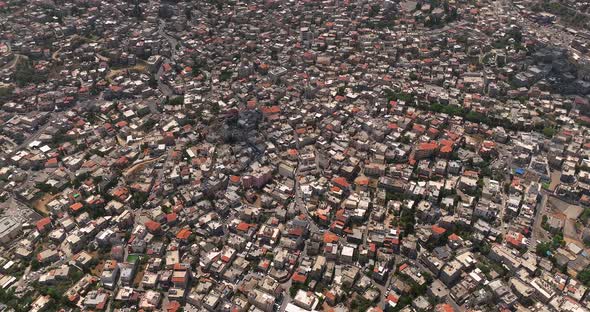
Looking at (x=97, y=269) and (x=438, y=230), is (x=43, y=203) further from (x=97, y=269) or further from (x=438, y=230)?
(x=438, y=230)

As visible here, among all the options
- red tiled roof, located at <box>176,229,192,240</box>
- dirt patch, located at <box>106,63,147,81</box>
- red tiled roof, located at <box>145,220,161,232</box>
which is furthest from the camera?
dirt patch, located at <box>106,63,147,81</box>

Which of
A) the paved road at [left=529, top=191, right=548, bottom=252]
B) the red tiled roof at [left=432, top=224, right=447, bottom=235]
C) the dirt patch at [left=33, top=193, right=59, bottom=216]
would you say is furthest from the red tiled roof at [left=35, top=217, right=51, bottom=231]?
the paved road at [left=529, top=191, right=548, bottom=252]

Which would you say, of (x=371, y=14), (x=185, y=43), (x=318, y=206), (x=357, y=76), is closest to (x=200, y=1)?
(x=185, y=43)

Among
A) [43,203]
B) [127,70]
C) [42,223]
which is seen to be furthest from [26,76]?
[42,223]

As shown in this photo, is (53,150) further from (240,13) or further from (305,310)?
(240,13)

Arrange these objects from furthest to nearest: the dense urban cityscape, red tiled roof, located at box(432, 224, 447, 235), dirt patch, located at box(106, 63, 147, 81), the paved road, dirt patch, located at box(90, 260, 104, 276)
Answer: dirt patch, located at box(106, 63, 147, 81) < the paved road < red tiled roof, located at box(432, 224, 447, 235) < dirt patch, located at box(90, 260, 104, 276) < the dense urban cityscape

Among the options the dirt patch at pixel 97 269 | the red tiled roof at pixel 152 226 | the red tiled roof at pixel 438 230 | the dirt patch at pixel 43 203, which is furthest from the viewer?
the dirt patch at pixel 43 203

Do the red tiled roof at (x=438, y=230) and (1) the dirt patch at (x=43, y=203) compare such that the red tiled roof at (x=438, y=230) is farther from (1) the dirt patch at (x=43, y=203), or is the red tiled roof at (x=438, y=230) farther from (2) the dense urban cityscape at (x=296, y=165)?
(1) the dirt patch at (x=43, y=203)

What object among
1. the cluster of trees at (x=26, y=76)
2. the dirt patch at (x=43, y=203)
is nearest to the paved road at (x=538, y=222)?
the dirt patch at (x=43, y=203)

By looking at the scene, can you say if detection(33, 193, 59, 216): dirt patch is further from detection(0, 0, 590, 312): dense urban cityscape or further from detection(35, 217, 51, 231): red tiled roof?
detection(35, 217, 51, 231): red tiled roof
